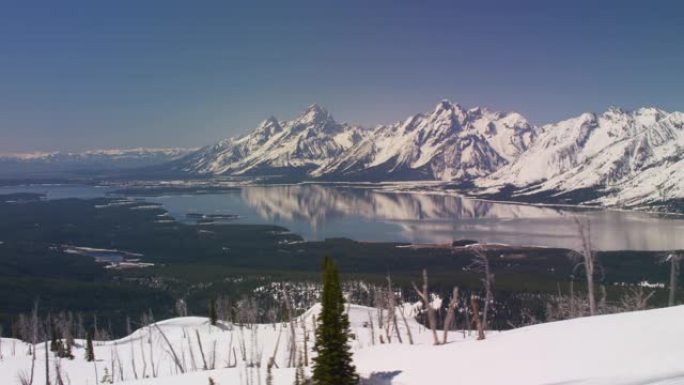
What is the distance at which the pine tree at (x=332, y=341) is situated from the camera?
28.8 meters

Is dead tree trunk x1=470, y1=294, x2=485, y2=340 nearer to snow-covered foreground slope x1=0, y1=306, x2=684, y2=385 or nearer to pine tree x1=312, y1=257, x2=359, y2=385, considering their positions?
snow-covered foreground slope x1=0, y1=306, x2=684, y2=385

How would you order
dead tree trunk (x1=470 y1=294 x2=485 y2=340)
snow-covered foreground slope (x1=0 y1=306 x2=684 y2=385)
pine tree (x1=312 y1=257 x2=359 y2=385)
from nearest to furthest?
snow-covered foreground slope (x1=0 y1=306 x2=684 y2=385), pine tree (x1=312 y1=257 x2=359 y2=385), dead tree trunk (x1=470 y1=294 x2=485 y2=340)

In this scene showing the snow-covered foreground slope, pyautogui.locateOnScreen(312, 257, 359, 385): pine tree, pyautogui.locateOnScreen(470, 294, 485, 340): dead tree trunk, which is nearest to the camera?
the snow-covered foreground slope

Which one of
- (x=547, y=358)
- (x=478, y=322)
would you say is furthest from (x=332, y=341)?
(x=547, y=358)

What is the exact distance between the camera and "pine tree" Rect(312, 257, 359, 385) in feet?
94.4

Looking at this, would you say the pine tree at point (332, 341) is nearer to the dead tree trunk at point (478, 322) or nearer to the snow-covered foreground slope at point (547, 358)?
the snow-covered foreground slope at point (547, 358)

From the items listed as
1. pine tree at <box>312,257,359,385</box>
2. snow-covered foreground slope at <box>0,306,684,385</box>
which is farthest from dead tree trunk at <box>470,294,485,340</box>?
pine tree at <box>312,257,359,385</box>

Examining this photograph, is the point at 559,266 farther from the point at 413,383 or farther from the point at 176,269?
the point at 413,383

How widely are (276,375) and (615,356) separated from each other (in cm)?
1946

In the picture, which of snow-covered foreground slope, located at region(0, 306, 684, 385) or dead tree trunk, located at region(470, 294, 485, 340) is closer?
snow-covered foreground slope, located at region(0, 306, 684, 385)

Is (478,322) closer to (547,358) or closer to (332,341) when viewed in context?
(547,358)

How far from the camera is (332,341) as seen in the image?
95.3 feet

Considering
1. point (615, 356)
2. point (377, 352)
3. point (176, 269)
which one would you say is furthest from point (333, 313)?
point (176, 269)

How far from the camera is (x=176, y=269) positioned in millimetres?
189625
